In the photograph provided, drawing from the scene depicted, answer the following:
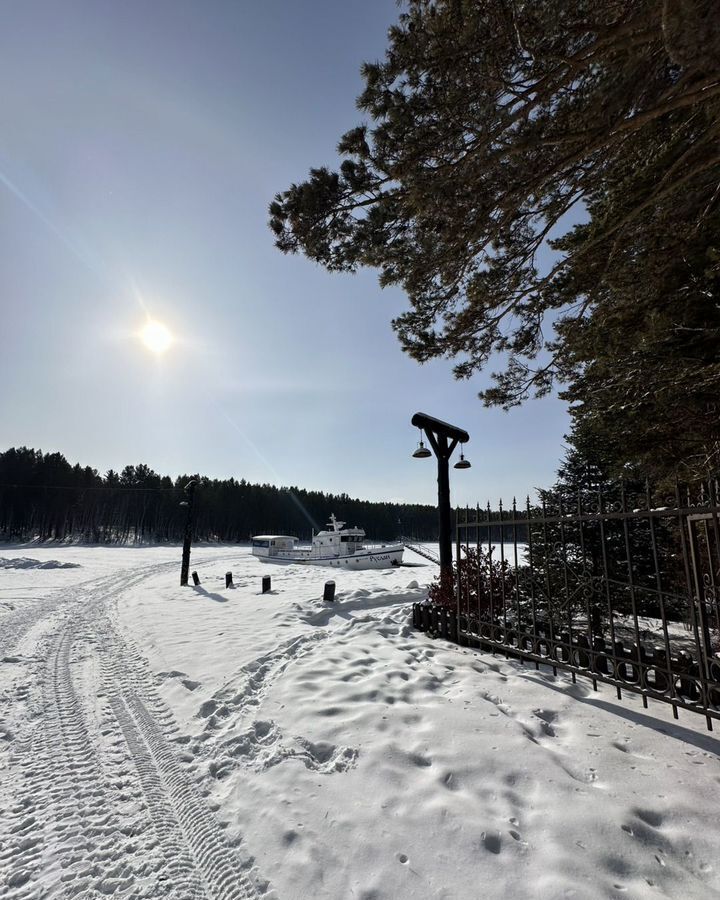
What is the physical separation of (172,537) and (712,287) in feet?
235

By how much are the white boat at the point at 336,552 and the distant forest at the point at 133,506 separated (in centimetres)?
1697

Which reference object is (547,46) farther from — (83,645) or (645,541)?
(83,645)

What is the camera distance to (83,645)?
7895mm

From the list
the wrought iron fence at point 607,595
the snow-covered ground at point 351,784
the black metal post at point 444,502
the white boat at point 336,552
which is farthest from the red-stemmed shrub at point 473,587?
the white boat at point 336,552

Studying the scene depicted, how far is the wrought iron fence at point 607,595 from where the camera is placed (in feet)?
12.0

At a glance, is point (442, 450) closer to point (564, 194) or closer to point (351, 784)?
point (564, 194)

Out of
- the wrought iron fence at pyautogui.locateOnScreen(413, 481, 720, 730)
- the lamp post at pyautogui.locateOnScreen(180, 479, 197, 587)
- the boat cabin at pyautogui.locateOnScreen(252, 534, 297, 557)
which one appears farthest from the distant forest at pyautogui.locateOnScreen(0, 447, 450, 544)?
the wrought iron fence at pyautogui.locateOnScreen(413, 481, 720, 730)

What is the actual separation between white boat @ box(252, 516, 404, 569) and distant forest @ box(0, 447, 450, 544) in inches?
668

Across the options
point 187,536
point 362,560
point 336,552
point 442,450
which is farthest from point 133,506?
point 442,450

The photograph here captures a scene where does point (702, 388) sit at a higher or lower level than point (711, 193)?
lower

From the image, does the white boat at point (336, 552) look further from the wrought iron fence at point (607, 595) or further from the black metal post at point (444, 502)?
the wrought iron fence at point (607, 595)

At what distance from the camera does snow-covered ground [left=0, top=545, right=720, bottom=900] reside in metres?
2.35

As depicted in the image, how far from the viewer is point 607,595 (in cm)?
409

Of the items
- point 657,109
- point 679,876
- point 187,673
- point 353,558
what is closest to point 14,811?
point 187,673
